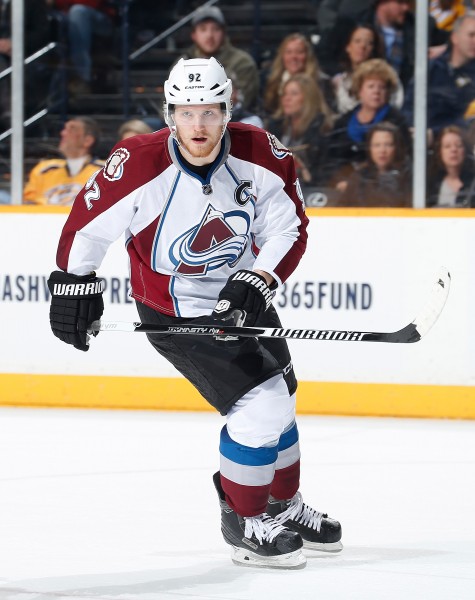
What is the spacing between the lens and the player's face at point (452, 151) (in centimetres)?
561

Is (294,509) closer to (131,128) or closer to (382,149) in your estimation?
(382,149)

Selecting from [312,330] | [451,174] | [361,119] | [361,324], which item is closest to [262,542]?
[312,330]

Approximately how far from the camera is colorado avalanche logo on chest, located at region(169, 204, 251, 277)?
3.33m

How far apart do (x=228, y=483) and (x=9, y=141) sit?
3.07 meters

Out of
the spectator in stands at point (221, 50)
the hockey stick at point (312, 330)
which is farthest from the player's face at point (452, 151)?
the hockey stick at point (312, 330)

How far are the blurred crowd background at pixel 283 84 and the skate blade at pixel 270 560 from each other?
A: 2.60 metres

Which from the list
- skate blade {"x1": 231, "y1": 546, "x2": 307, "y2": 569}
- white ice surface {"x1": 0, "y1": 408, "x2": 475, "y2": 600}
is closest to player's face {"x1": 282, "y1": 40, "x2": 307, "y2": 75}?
white ice surface {"x1": 0, "y1": 408, "x2": 475, "y2": 600}

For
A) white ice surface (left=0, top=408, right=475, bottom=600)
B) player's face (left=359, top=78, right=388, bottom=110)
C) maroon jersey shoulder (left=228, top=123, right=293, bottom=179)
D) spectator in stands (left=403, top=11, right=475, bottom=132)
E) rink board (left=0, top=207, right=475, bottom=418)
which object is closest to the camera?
white ice surface (left=0, top=408, right=475, bottom=600)

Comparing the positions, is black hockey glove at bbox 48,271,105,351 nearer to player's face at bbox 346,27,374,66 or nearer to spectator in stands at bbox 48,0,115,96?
player's face at bbox 346,27,374,66

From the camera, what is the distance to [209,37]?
21.3ft

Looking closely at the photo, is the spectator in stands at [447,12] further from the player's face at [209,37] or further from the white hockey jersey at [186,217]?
the white hockey jersey at [186,217]

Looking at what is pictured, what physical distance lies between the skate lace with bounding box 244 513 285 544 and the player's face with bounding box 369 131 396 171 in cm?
264

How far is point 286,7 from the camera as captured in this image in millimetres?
6590

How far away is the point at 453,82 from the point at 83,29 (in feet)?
5.94
